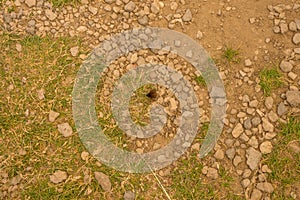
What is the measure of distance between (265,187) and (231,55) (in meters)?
1.02

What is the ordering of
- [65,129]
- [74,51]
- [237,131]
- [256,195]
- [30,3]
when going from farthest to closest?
[30,3] < [74,51] < [65,129] < [237,131] < [256,195]

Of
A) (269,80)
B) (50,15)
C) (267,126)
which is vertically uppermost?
(50,15)

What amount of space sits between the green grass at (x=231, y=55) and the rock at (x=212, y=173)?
0.85m

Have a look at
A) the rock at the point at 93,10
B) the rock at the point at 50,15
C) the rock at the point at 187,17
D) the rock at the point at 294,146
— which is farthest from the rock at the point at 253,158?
the rock at the point at 50,15

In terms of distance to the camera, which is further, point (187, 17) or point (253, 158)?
point (187, 17)

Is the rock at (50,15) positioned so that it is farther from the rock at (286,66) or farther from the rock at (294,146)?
the rock at (294,146)

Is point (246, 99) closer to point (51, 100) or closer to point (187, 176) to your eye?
point (187, 176)

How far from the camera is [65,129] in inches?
122

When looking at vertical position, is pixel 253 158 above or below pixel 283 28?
below

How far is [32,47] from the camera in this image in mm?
3260

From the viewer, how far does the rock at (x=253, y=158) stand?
116 inches

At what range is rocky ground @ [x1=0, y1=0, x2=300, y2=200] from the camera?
2.96 meters

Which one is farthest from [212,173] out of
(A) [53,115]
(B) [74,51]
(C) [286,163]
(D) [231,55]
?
(B) [74,51]

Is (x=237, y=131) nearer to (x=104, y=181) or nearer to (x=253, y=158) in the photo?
(x=253, y=158)
